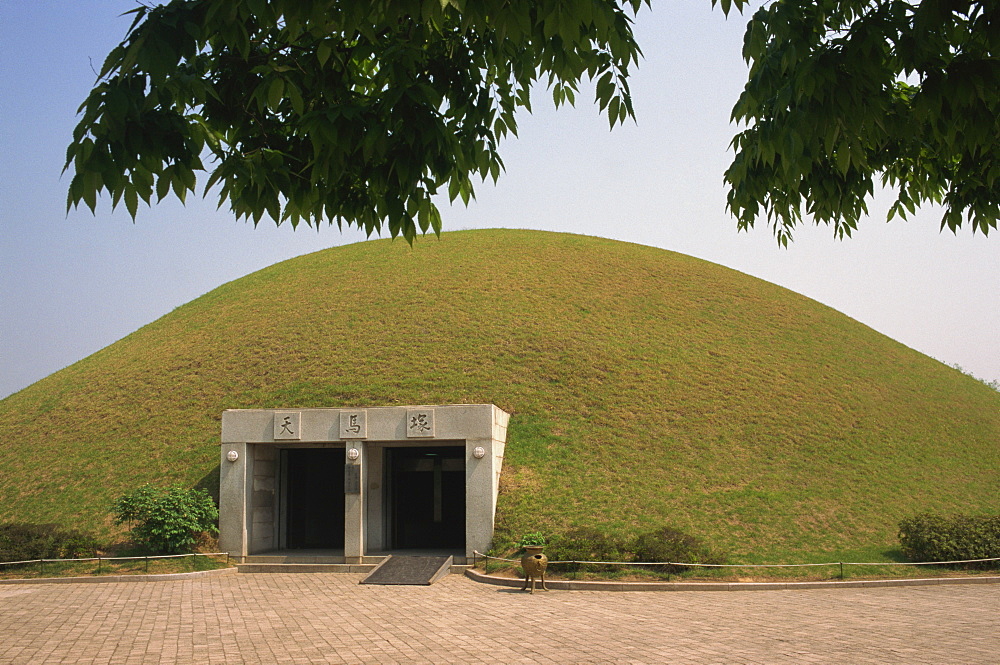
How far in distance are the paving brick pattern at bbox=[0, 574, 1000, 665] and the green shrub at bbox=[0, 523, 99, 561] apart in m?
2.71

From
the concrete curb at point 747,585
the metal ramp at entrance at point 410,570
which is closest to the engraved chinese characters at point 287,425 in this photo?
the metal ramp at entrance at point 410,570

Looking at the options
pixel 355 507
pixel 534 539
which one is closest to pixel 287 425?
pixel 355 507

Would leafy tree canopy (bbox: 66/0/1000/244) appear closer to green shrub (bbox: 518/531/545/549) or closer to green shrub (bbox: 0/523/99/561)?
green shrub (bbox: 518/531/545/549)

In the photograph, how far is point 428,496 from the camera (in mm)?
30734

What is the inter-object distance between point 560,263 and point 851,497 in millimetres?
29769

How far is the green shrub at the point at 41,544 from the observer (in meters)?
23.5

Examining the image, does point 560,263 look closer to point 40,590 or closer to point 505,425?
point 505,425

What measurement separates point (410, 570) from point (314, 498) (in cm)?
906

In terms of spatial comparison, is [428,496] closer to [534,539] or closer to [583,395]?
[534,539]

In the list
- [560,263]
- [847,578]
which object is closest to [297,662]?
[847,578]

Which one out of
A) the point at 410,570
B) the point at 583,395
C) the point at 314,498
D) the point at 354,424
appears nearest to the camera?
the point at 410,570

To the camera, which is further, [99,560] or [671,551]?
[99,560]

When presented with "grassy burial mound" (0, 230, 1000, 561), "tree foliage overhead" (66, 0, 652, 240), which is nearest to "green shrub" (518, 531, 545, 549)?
"grassy burial mound" (0, 230, 1000, 561)

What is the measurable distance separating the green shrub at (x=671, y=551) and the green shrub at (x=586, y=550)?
60 centimetres
